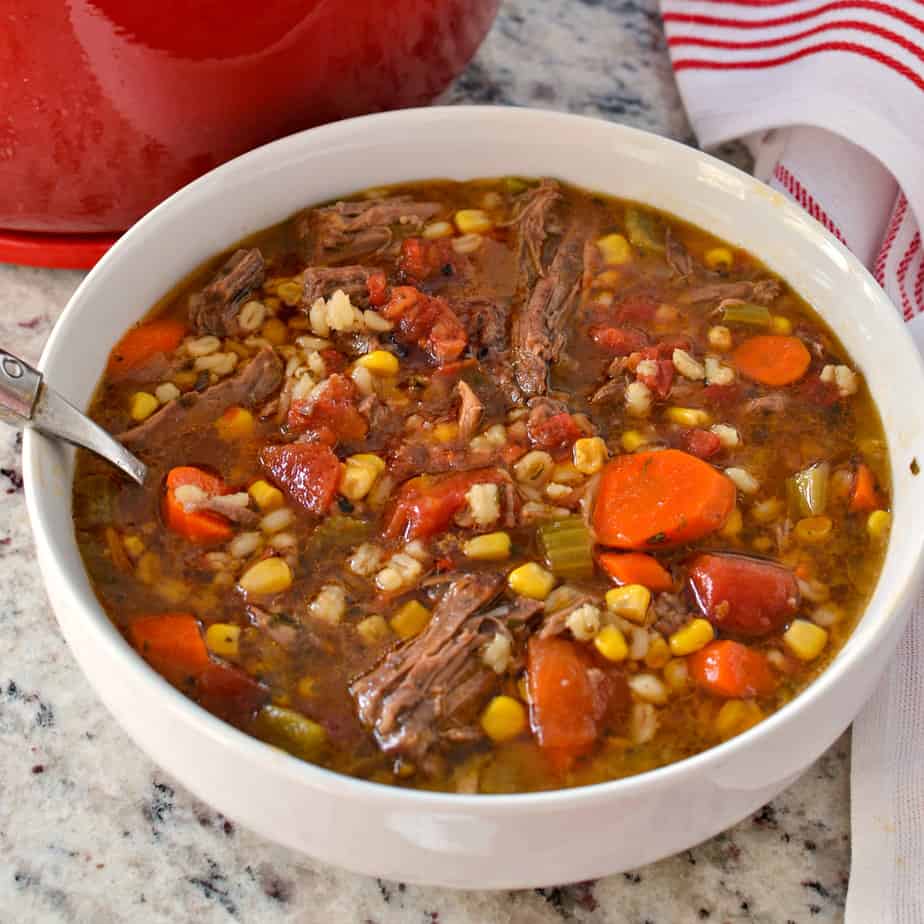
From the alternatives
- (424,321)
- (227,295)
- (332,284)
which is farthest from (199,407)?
(424,321)

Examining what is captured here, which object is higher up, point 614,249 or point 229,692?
point 614,249

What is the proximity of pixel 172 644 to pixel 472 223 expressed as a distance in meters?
1.45

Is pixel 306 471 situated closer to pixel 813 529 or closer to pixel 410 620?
pixel 410 620

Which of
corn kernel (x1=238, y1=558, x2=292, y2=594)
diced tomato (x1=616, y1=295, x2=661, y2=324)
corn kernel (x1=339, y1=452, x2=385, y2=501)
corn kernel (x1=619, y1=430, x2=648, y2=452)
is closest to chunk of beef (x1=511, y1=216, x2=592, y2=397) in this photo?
diced tomato (x1=616, y1=295, x2=661, y2=324)

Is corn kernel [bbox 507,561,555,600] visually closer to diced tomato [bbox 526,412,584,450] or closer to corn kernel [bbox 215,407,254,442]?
diced tomato [bbox 526,412,584,450]

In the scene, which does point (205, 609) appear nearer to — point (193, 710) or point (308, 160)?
point (193, 710)

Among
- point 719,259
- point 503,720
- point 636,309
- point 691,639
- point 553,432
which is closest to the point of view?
point 503,720

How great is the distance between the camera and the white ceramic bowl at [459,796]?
2.11 m

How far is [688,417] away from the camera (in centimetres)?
297

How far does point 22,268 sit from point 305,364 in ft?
3.58

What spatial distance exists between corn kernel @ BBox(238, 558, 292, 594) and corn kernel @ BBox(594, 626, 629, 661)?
65 cm

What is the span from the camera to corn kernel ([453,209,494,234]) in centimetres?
339

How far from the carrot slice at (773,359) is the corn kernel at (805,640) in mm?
719

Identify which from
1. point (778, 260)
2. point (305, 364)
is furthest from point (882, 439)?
point (305, 364)
